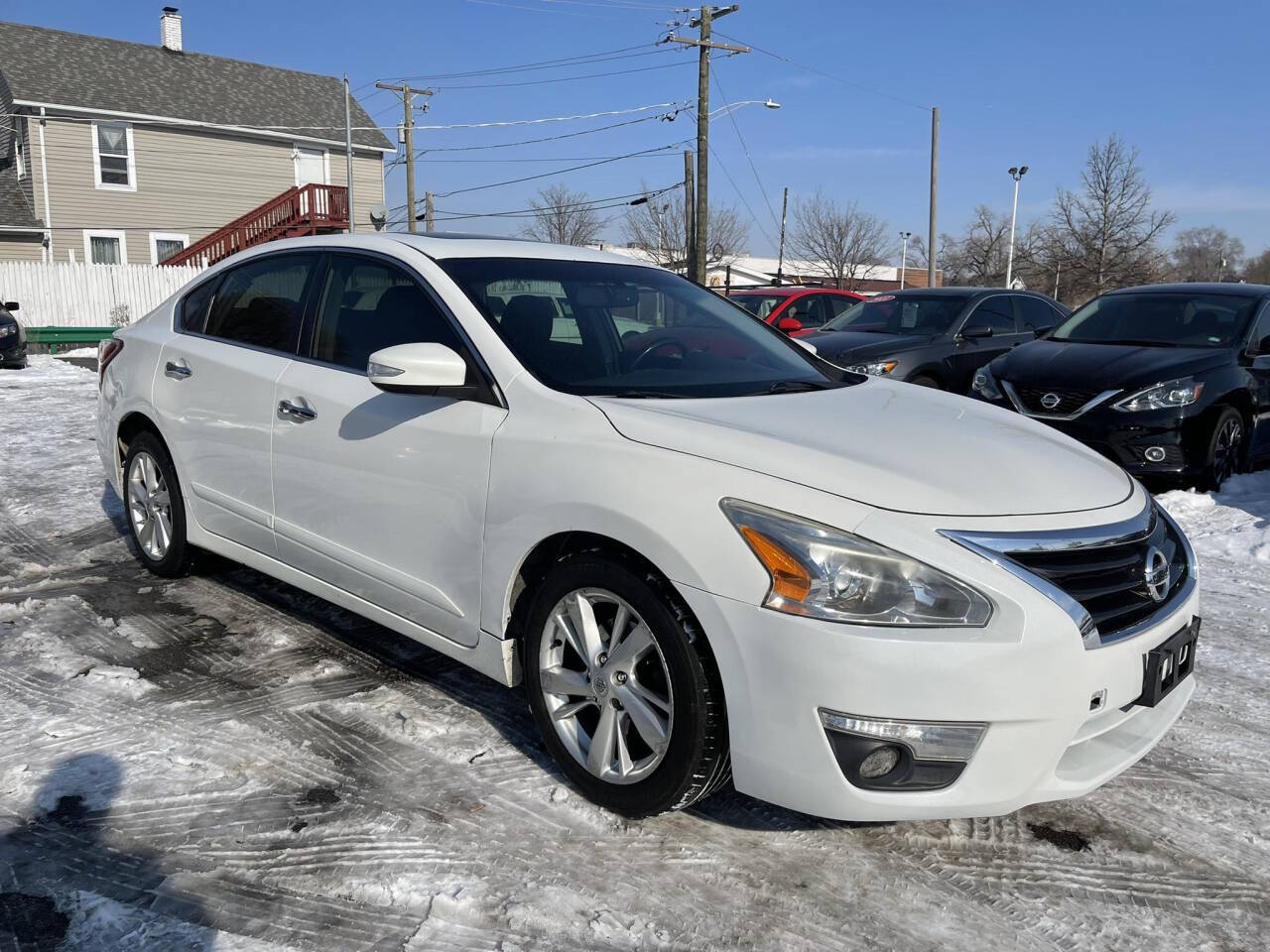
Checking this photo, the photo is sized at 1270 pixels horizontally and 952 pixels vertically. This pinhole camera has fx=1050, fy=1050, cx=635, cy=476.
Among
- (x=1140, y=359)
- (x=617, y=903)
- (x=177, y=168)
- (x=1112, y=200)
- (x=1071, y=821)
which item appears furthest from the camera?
(x=1112, y=200)

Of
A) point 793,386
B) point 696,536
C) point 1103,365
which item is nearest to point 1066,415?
point 1103,365

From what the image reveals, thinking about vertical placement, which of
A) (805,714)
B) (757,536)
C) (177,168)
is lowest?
(805,714)

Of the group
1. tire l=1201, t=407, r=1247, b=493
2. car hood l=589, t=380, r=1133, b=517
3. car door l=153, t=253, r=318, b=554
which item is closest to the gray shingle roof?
car door l=153, t=253, r=318, b=554

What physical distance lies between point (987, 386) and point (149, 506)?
5.98 m

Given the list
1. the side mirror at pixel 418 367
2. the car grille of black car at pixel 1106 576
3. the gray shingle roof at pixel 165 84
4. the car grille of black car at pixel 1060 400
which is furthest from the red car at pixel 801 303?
the gray shingle roof at pixel 165 84

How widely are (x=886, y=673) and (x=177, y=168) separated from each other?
101ft

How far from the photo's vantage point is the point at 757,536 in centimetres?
259

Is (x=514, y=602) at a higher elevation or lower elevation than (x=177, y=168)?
lower

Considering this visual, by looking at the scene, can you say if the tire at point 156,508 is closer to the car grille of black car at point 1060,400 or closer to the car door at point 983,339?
the car grille of black car at point 1060,400

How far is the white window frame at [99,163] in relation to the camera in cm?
2748

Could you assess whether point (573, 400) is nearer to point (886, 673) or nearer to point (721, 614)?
point (721, 614)

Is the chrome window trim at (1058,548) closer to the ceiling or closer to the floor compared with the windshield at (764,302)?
closer to the floor

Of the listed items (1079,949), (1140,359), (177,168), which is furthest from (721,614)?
(177,168)

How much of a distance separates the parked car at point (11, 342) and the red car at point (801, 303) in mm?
10369
